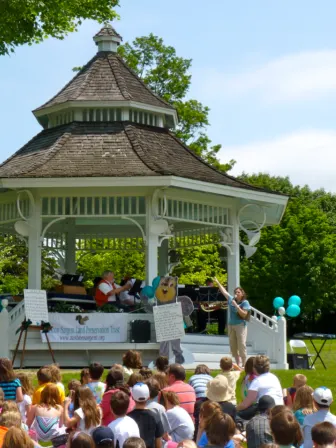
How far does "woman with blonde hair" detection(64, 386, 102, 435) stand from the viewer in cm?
1005

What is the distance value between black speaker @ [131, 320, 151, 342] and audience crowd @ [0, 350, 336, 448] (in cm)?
974

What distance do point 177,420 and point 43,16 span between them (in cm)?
1428

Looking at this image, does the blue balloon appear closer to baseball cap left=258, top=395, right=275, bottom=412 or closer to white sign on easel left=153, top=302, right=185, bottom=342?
white sign on easel left=153, top=302, right=185, bottom=342

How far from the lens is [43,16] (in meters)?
23.2

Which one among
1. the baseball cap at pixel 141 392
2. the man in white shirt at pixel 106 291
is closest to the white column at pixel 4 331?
the man in white shirt at pixel 106 291

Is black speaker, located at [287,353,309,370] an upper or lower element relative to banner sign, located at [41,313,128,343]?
lower

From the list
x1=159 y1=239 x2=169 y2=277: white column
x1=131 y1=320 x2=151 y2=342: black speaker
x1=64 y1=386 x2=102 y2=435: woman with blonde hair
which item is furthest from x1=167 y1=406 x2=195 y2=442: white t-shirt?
x1=159 y1=239 x2=169 y2=277: white column

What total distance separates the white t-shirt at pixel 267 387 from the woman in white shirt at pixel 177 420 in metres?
1.32

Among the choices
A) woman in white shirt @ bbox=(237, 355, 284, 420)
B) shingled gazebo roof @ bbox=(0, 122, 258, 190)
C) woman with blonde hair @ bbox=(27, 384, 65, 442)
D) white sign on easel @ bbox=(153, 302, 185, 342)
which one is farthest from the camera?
shingled gazebo roof @ bbox=(0, 122, 258, 190)

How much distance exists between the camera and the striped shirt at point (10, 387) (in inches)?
479

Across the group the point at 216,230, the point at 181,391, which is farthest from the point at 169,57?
the point at 181,391

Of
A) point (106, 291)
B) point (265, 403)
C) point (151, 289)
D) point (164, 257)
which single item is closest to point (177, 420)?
point (265, 403)

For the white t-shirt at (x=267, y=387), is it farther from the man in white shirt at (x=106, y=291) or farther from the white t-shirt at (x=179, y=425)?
the man in white shirt at (x=106, y=291)

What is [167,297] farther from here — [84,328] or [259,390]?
[259,390]
